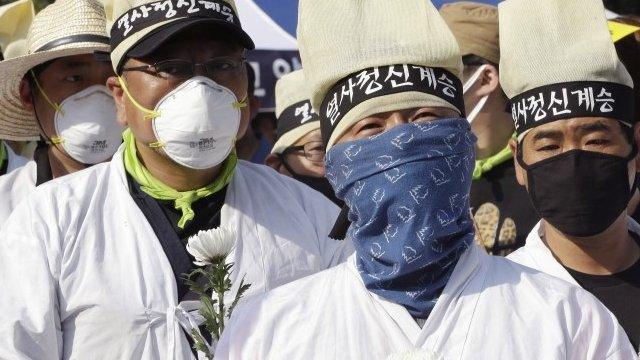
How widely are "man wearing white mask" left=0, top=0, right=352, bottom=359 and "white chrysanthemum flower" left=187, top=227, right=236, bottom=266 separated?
19.8 inches

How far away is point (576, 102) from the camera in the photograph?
523cm

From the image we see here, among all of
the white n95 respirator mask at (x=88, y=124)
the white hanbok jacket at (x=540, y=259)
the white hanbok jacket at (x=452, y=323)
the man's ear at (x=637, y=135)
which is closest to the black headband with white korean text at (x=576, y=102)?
the man's ear at (x=637, y=135)

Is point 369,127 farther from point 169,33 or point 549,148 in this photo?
point 549,148

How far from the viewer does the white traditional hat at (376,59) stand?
3699 mm

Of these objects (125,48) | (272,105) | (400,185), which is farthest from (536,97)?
(272,105)

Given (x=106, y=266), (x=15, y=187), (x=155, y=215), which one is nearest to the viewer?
(x=106, y=266)

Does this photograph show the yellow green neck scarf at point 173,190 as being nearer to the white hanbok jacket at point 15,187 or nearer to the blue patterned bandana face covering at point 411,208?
the white hanbok jacket at point 15,187

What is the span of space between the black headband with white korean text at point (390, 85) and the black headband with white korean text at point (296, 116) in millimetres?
3343

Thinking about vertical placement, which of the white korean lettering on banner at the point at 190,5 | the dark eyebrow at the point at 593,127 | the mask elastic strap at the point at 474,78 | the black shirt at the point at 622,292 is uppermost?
the white korean lettering on banner at the point at 190,5

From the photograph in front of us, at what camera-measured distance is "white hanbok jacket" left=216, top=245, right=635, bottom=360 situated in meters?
3.47

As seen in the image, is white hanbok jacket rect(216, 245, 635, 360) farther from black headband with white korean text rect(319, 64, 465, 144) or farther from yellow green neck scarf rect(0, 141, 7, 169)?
yellow green neck scarf rect(0, 141, 7, 169)

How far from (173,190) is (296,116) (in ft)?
7.62

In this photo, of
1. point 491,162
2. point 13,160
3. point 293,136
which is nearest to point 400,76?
point 491,162

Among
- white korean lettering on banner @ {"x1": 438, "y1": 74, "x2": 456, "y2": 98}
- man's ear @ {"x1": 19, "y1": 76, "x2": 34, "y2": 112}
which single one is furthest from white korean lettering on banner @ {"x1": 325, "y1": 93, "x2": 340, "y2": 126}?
man's ear @ {"x1": 19, "y1": 76, "x2": 34, "y2": 112}
